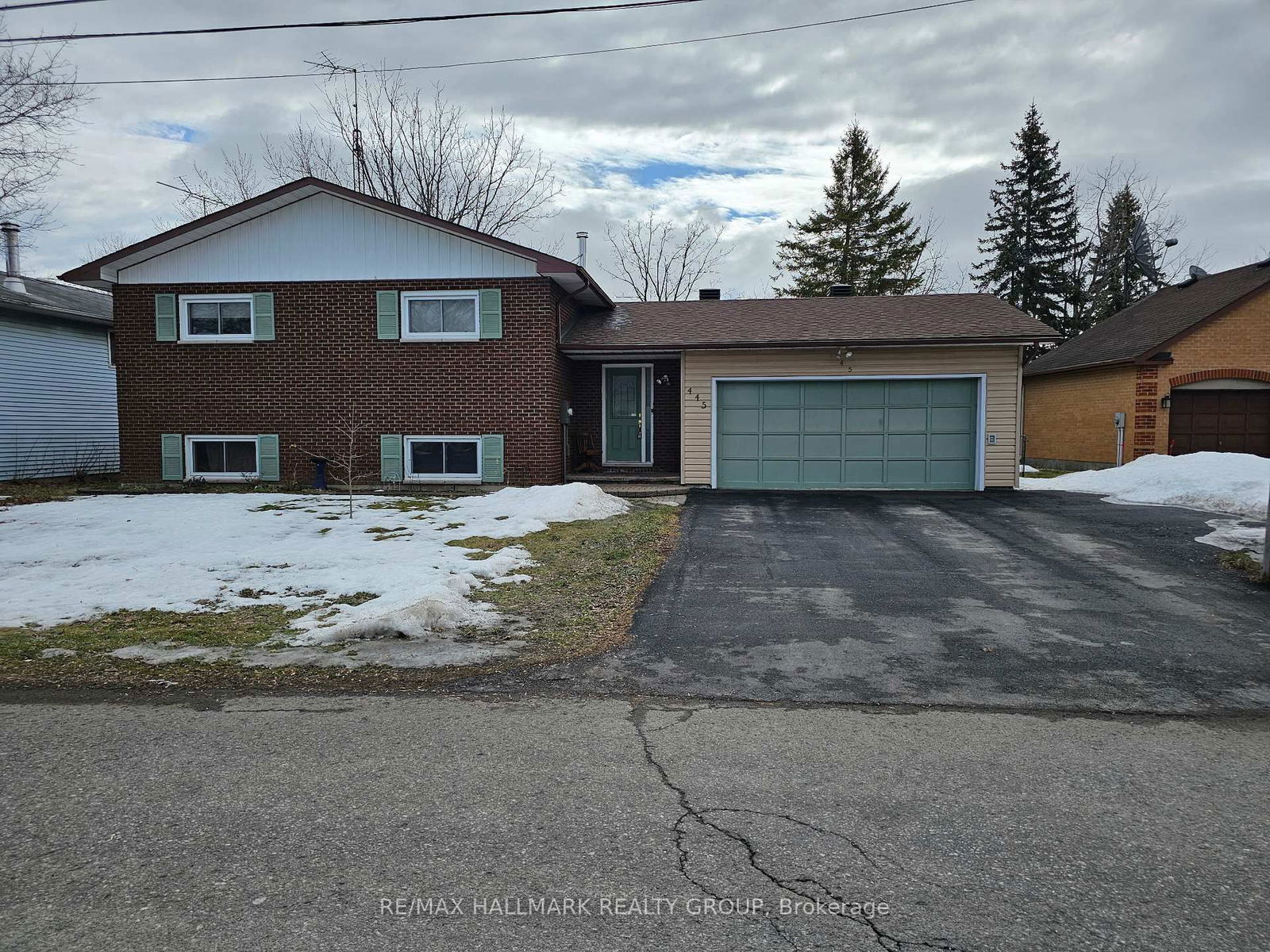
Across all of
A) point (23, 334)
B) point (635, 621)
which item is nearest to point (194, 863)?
point (635, 621)

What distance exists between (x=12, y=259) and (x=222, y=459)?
33.4 ft

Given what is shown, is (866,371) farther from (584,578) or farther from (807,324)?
(584,578)

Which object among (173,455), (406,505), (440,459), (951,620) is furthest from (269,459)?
(951,620)

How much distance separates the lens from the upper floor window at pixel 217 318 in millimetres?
14508

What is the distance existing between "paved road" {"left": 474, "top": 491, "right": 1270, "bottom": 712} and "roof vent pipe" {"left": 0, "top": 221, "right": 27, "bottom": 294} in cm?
1755

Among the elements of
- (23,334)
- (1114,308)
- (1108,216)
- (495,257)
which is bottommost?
(23,334)

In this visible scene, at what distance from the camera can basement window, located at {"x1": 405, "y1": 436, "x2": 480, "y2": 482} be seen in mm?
14398

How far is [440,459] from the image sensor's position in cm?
1446

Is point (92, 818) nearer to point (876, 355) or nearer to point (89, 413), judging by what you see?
point (876, 355)

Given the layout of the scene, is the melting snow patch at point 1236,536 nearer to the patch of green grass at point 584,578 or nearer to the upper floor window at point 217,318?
the patch of green grass at point 584,578

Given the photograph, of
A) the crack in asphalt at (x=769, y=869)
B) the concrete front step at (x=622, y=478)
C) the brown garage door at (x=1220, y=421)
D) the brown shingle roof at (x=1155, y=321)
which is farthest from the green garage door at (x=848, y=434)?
the crack in asphalt at (x=769, y=869)

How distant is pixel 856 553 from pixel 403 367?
9.14m

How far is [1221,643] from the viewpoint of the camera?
18.2ft

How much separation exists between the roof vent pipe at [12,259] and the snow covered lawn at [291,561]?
9.53 m
